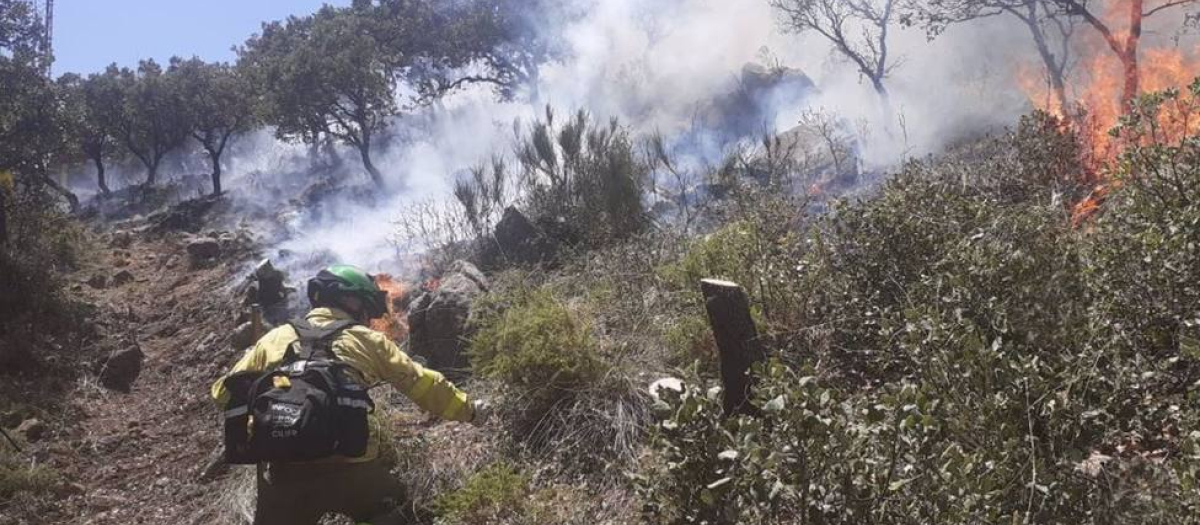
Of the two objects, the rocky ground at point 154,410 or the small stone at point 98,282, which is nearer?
the rocky ground at point 154,410

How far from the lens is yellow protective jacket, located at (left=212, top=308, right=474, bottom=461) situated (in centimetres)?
351

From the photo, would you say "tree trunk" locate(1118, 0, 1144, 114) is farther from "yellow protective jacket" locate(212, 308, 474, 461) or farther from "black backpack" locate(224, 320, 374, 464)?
"black backpack" locate(224, 320, 374, 464)

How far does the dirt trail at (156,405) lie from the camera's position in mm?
5602

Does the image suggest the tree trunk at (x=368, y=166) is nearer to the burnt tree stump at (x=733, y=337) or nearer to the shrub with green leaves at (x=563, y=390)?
the shrub with green leaves at (x=563, y=390)

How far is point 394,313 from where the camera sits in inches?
344

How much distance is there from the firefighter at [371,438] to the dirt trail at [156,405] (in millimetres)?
1705

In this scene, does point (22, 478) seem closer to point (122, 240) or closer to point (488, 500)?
point (488, 500)

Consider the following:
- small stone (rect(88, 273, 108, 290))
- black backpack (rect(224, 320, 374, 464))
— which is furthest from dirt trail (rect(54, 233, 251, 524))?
black backpack (rect(224, 320, 374, 464))

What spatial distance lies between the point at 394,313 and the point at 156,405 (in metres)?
2.46

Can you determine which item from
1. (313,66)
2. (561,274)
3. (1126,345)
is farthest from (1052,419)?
(313,66)

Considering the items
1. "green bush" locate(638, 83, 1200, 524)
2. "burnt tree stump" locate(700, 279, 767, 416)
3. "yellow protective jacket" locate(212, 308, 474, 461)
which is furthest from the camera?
"burnt tree stump" locate(700, 279, 767, 416)

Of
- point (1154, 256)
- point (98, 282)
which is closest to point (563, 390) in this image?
point (1154, 256)

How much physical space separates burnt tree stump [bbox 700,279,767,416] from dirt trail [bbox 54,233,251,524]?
10.9ft

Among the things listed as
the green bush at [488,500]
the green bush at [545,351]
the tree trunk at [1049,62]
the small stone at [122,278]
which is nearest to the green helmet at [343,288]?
the green bush at [545,351]
